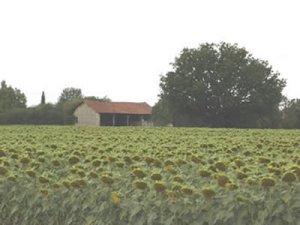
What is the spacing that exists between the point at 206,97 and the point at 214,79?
2.51m

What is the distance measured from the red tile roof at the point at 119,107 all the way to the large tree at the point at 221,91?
67.6 feet

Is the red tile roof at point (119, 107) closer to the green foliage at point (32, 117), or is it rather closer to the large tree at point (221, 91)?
the large tree at point (221, 91)

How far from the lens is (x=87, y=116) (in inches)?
3100

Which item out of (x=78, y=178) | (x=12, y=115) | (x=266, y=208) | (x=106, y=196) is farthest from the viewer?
(x=12, y=115)

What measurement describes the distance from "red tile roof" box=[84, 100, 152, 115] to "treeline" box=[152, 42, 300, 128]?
63.5 ft

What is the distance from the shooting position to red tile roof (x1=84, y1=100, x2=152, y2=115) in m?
78.1

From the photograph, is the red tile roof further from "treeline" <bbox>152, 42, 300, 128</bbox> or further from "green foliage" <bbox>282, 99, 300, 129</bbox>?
"green foliage" <bbox>282, 99, 300, 129</bbox>

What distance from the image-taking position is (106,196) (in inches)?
215

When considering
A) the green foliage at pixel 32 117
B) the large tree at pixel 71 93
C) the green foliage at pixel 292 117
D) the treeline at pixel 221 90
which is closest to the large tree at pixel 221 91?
the treeline at pixel 221 90

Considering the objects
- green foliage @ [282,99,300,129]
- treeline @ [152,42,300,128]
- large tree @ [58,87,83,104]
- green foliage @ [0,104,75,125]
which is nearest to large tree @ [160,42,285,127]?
treeline @ [152,42,300,128]

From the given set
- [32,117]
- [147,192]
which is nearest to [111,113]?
[32,117]

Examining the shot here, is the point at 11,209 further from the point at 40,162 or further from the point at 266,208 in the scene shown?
the point at 266,208

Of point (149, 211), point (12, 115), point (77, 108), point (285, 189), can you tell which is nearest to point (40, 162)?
point (149, 211)

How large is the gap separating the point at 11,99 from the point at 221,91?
27.7 m
